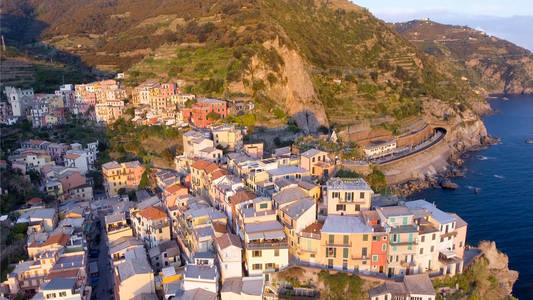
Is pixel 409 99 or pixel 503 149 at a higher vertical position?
pixel 409 99

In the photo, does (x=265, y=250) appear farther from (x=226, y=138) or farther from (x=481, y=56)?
(x=481, y=56)

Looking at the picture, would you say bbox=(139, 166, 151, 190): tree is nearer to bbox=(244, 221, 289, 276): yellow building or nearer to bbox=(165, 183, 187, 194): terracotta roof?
bbox=(165, 183, 187, 194): terracotta roof

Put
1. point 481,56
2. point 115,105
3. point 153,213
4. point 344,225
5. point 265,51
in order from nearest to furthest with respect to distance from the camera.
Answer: point 344,225
point 153,213
point 115,105
point 265,51
point 481,56

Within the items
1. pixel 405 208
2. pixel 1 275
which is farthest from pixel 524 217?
pixel 1 275

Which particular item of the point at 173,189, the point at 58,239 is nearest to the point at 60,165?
the point at 58,239

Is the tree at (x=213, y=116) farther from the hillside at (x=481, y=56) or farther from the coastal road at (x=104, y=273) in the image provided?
the hillside at (x=481, y=56)

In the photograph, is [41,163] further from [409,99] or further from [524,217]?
[409,99]
